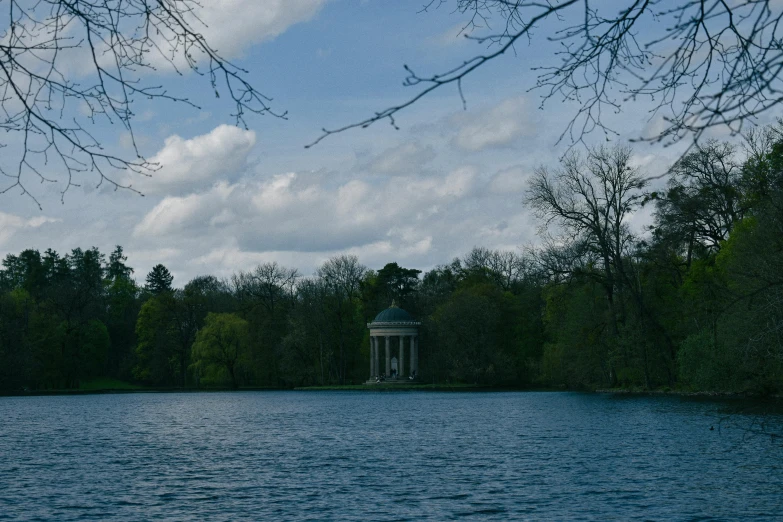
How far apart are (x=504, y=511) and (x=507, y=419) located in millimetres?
22405

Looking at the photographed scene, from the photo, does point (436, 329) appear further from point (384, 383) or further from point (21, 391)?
point (21, 391)

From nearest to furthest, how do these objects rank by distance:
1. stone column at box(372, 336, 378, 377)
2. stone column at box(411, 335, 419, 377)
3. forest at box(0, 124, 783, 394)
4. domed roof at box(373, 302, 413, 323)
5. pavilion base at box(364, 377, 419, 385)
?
forest at box(0, 124, 783, 394), pavilion base at box(364, 377, 419, 385), domed roof at box(373, 302, 413, 323), stone column at box(411, 335, 419, 377), stone column at box(372, 336, 378, 377)

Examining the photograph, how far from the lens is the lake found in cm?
1592

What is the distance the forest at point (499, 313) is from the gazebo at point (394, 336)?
1.78 m

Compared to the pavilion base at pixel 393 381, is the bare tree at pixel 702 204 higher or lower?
higher

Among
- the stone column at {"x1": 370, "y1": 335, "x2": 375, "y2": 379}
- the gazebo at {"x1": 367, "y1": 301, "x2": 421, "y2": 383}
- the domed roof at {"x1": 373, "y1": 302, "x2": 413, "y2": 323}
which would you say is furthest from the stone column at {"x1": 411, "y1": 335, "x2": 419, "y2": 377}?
the stone column at {"x1": 370, "y1": 335, "x2": 375, "y2": 379}

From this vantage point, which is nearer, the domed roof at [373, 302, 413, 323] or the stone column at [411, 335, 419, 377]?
the domed roof at [373, 302, 413, 323]

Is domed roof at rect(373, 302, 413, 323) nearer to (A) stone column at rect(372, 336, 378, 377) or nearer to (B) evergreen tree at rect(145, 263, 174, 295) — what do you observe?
(A) stone column at rect(372, 336, 378, 377)

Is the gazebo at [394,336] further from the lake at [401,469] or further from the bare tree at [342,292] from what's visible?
the lake at [401,469]

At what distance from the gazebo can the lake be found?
4532 centimetres

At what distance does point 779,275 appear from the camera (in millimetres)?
25500

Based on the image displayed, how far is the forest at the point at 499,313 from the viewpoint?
42406mm

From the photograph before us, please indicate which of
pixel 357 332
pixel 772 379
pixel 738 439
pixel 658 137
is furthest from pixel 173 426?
pixel 357 332

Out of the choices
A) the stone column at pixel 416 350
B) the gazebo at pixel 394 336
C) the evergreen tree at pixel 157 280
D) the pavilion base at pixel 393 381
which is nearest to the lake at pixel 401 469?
the gazebo at pixel 394 336
